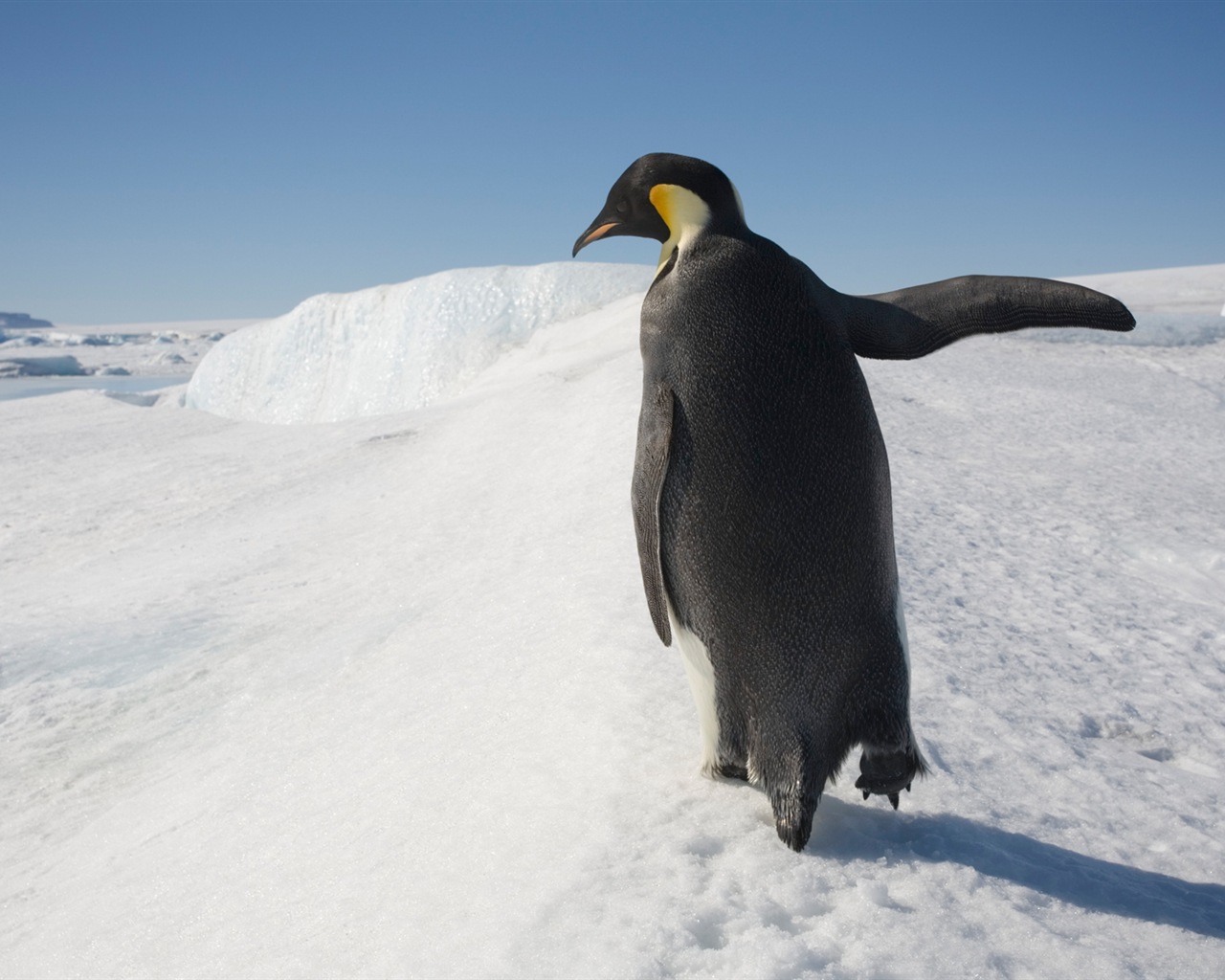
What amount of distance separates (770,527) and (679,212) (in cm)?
61

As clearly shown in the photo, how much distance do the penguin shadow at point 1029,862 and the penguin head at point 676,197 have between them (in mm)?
1050

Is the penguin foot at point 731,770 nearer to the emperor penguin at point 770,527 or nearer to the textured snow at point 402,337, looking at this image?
the emperor penguin at point 770,527

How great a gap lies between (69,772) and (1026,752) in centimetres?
251

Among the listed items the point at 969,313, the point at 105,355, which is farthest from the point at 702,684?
the point at 105,355

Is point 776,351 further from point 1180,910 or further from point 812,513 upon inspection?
point 1180,910

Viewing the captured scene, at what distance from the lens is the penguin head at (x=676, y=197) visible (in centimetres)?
171

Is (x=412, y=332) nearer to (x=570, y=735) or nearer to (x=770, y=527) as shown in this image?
(x=570, y=735)

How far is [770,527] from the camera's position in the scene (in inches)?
60.4

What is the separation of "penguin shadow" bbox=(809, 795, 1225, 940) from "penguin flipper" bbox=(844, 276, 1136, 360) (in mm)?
817

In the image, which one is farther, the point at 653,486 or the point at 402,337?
the point at 402,337

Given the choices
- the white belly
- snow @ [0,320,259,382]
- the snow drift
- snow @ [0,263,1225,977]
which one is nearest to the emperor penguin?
the white belly

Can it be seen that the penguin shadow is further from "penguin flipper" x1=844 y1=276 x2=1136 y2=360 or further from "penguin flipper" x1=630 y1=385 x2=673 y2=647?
"penguin flipper" x1=844 y1=276 x2=1136 y2=360

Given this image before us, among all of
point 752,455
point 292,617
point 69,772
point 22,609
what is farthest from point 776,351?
point 22,609

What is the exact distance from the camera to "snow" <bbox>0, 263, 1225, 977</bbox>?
1352 mm
